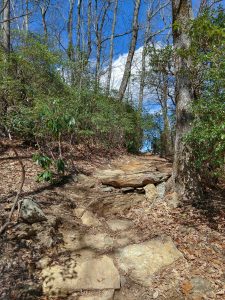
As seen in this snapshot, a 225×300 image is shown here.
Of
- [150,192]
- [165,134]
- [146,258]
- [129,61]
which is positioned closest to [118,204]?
[150,192]

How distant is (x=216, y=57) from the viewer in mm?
3852

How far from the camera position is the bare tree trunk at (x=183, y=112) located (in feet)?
16.9

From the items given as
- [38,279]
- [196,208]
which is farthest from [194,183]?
[38,279]

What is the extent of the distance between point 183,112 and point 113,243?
2.73 m

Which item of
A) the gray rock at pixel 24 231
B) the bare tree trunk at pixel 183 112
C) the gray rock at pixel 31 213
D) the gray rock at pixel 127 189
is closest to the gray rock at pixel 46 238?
the gray rock at pixel 24 231

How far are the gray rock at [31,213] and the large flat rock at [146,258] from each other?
4.11 feet

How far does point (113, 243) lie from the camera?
4.15 m

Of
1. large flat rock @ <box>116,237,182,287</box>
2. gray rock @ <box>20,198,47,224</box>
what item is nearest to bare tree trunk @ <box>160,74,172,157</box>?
large flat rock @ <box>116,237,182,287</box>

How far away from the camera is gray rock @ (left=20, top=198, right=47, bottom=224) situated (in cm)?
394

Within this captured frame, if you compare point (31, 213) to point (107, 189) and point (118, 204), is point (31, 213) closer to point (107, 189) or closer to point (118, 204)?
point (118, 204)

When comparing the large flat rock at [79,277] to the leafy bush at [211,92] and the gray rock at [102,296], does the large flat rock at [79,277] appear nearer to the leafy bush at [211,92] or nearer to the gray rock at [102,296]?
the gray rock at [102,296]

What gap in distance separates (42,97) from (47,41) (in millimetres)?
2779

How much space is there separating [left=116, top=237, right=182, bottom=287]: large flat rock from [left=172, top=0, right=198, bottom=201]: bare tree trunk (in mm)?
1287

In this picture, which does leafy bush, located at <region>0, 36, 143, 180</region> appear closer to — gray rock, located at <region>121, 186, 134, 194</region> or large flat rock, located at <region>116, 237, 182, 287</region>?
gray rock, located at <region>121, 186, 134, 194</region>
